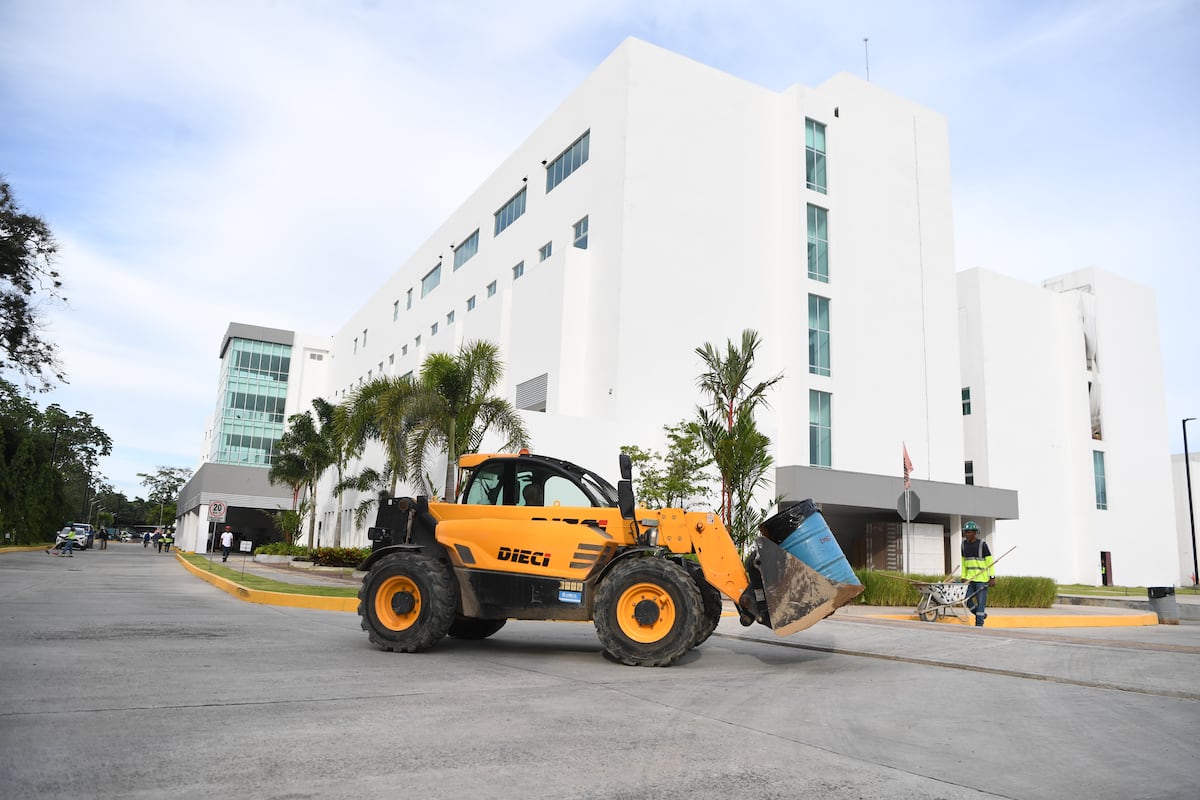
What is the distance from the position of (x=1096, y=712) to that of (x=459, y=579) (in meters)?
6.16

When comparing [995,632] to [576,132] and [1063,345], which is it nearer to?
[576,132]

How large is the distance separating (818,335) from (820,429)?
3.84 metres

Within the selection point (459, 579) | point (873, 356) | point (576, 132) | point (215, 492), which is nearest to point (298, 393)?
point (215, 492)

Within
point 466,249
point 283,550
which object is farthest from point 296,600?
point 466,249

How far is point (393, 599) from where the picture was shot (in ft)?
30.5

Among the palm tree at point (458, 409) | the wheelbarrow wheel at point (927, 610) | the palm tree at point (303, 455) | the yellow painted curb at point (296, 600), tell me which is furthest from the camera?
the palm tree at point (303, 455)

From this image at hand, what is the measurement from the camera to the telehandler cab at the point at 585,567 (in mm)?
8375

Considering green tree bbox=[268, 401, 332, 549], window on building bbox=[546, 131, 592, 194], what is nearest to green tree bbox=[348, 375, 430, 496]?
window on building bbox=[546, 131, 592, 194]

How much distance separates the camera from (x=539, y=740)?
5.09 meters

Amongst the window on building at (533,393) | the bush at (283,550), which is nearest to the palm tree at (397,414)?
the window on building at (533,393)

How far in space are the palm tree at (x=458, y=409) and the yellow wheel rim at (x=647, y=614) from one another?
16244mm

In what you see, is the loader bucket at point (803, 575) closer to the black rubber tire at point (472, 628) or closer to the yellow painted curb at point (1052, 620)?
the black rubber tire at point (472, 628)

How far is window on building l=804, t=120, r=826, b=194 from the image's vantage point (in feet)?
112

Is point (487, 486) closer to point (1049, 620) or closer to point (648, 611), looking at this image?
point (648, 611)
